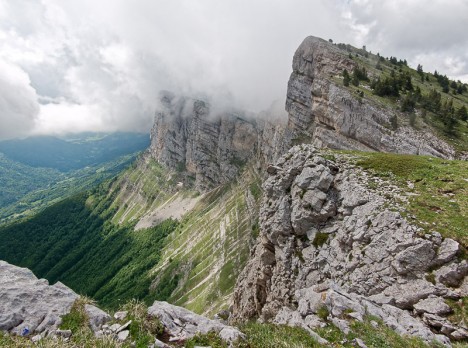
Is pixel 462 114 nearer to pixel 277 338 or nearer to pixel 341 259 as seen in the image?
pixel 341 259

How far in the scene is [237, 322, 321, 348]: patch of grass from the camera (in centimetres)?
1449

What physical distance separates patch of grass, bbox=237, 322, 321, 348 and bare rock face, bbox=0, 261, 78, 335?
10313 mm

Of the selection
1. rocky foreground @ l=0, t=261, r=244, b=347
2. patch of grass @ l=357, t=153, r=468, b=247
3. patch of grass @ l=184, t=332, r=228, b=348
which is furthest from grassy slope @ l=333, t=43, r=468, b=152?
patch of grass @ l=184, t=332, r=228, b=348

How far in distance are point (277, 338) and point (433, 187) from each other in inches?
1131

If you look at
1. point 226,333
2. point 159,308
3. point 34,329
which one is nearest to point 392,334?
point 226,333

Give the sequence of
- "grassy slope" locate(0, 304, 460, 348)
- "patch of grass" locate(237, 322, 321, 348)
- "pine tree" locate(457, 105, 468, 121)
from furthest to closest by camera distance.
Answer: "pine tree" locate(457, 105, 468, 121), "patch of grass" locate(237, 322, 321, 348), "grassy slope" locate(0, 304, 460, 348)

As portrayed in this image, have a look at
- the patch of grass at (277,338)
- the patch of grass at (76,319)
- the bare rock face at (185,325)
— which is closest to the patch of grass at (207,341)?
the bare rock face at (185,325)

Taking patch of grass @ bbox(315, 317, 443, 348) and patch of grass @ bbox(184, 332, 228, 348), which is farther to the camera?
patch of grass @ bbox(315, 317, 443, 348)

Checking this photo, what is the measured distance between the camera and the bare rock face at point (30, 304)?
15680 millimetres

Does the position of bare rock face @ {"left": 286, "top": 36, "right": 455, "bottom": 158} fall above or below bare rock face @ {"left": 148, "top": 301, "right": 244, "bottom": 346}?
above

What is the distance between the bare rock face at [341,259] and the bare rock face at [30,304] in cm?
1499

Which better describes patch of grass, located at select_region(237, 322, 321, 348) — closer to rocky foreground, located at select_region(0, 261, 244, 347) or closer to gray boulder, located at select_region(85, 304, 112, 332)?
rocky foreground, located at select_region(0, 261, 244, 347)

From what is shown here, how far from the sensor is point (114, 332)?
49.9 ft

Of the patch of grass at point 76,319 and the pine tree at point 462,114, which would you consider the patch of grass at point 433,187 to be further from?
the pine tree at point 462,114
